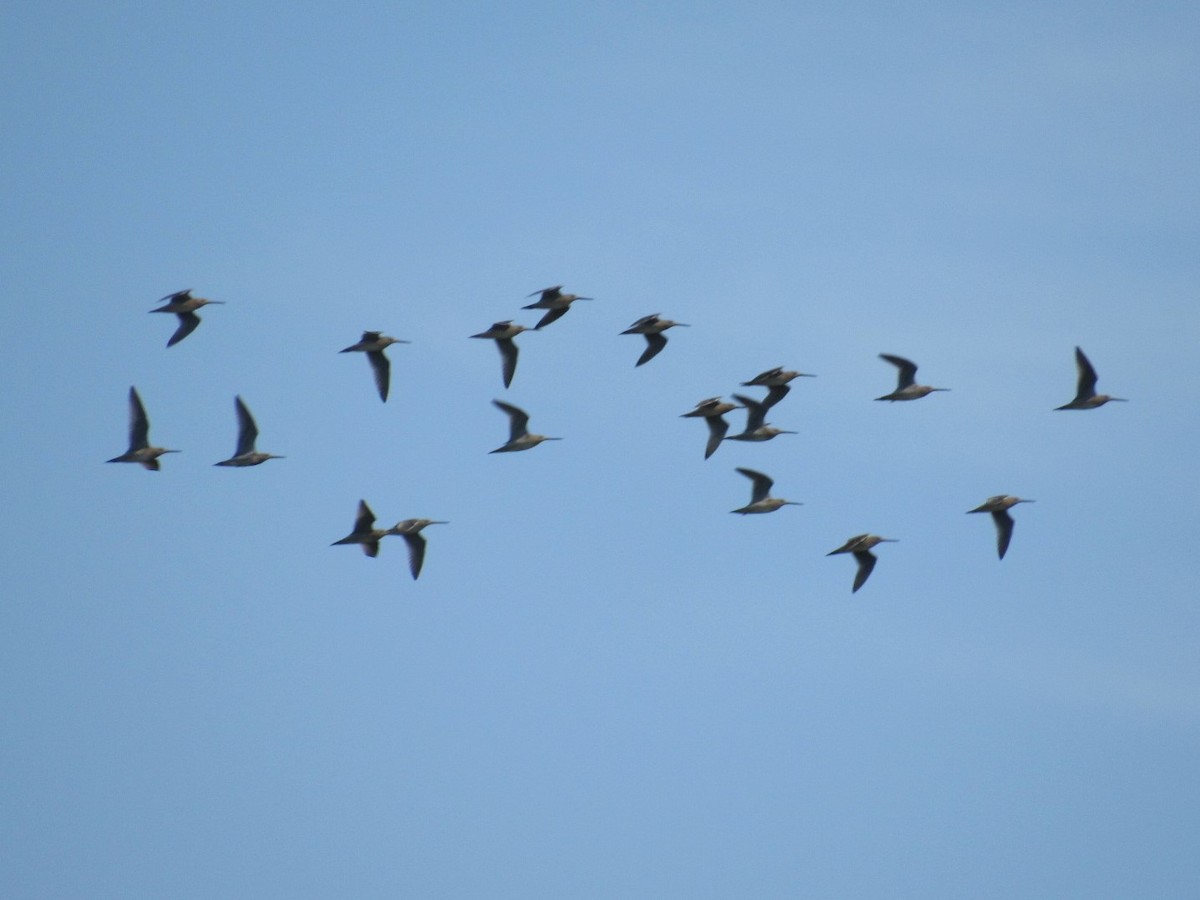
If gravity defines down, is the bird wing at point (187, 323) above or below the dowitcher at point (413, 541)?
above

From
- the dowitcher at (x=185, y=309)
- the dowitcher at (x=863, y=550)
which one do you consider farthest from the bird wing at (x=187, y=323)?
the dowitcher at (x=863, y=550)

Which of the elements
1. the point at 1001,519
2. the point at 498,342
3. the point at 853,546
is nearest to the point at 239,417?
the point at 498,342

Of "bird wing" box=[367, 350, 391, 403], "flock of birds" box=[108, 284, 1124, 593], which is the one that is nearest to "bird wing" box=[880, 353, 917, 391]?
"flock of birds" box=[108, 284, 1124, 593]

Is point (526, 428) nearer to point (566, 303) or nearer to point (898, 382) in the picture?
point (566, 303)

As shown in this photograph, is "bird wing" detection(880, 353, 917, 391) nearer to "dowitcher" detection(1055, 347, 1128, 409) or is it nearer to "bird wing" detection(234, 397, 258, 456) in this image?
"dowitcher" detection(1055, 347, 1128, 409)

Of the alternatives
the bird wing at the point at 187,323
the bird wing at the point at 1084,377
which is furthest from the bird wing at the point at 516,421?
the bird wing at the point at 1084,377

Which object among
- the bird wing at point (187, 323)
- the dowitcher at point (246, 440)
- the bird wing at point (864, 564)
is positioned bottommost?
the bird wing at point (864, 564)

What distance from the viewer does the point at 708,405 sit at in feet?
153

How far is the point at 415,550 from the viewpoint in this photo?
43.9 meters

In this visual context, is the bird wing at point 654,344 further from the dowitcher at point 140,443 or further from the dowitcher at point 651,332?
the dowitcher at point 140,443

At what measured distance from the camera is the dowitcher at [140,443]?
142 feet

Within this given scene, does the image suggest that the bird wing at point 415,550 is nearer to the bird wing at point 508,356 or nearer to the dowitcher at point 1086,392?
the bird wing at point 508,356

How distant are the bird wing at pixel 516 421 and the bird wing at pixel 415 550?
3.65 metres

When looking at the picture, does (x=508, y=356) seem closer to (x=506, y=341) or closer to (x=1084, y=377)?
(x=506, y=341)
